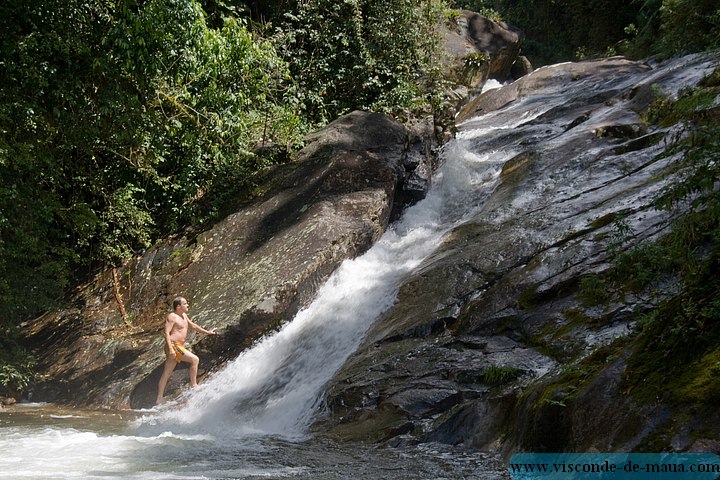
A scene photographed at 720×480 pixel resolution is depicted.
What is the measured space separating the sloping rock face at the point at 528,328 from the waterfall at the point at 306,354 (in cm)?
53

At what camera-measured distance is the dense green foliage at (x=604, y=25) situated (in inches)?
690

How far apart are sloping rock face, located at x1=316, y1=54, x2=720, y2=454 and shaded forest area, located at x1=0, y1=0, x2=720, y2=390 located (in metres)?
2.66

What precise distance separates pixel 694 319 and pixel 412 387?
332 cm

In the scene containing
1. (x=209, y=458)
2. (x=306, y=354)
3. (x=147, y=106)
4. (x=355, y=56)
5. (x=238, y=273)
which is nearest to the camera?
(x=209, y=458)

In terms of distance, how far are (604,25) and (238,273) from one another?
2266 cm

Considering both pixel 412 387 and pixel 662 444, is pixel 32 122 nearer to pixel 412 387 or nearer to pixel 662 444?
pixel 412 387

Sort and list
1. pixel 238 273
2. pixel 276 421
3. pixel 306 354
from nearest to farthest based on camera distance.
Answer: pixel 276 421 → pixel 306 354 → pixel 238 273

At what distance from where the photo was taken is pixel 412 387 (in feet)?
23.1

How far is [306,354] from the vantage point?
9.49 metres

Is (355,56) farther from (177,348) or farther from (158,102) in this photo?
(177,348)

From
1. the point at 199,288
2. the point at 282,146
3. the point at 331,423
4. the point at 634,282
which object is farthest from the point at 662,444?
the point at 282,146

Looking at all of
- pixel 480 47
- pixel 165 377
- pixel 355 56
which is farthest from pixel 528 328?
pixel 480 47

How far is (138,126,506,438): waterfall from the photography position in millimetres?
8367

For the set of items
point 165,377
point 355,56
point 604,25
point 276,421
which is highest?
point 604,25
